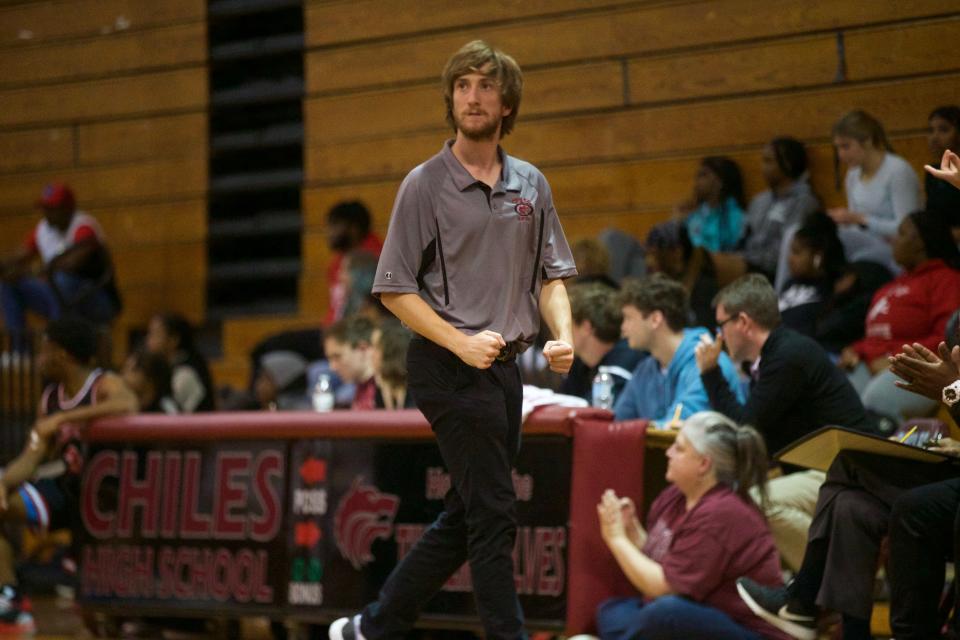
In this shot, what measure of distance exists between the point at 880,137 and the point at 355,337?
238cm

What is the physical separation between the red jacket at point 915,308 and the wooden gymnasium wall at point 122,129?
4.75 metres

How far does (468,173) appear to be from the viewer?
3.34 m

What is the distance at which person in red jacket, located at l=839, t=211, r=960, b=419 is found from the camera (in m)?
4.97

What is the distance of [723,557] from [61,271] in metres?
5.23

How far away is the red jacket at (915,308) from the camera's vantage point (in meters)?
5.02

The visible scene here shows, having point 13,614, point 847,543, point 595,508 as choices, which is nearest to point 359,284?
point 13,614

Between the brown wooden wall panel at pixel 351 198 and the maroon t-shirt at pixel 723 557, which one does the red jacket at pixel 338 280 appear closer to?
the brown wooden wall panel at pixel 351 198

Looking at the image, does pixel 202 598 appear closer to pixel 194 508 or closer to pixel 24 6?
pixel 194 508

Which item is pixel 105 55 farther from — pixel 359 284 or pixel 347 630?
Answer: pixel 347 630

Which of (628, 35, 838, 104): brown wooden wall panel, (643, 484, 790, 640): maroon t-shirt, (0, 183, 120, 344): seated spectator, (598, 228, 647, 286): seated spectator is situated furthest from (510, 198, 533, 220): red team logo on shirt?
(0, 183, 120, 344): seated spectator

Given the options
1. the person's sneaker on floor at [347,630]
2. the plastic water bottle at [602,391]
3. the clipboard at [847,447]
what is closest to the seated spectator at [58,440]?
the plastic water bottle at [602,391]

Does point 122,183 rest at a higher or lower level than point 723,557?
higher

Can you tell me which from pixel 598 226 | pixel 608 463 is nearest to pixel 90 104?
pixel 598 226

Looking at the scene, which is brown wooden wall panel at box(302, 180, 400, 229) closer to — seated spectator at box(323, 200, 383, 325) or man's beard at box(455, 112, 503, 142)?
seated spectator at box(323, 200, 383, 325)
